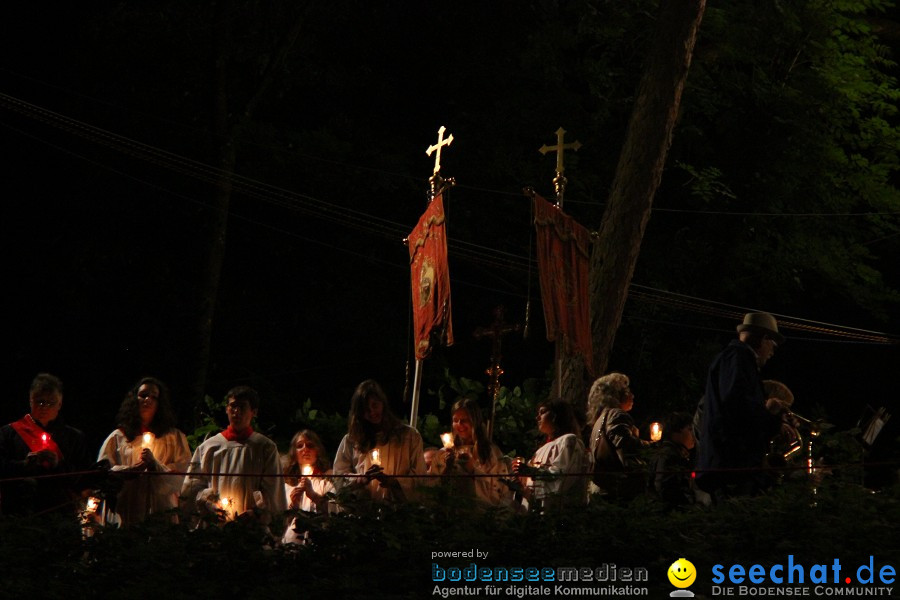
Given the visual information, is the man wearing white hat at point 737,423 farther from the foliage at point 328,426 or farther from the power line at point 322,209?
the power line at point 322,209

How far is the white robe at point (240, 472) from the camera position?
9.74m

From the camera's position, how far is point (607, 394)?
10203 mm

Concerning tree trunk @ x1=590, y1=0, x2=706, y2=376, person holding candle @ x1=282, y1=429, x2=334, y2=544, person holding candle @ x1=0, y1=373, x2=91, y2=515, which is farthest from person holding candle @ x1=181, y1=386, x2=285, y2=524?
tree trunk @ x1=590, y1=0, x2=706, y2=376

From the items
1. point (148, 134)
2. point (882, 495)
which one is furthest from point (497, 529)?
point (148, 134)

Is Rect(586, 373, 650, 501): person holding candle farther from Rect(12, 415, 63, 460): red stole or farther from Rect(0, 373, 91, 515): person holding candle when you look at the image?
Rect(12, 415, 63, 460): red stole

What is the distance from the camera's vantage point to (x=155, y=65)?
2231cm

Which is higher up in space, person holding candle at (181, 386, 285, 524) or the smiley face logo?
person holding candle at (181, 386, 285, 524)

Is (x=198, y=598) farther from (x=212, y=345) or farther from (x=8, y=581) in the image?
(x=212, y=345)

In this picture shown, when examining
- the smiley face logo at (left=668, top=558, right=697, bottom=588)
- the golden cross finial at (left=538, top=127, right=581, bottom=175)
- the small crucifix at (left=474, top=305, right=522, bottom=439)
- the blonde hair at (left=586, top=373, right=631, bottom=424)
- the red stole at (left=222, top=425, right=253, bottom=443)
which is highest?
the golden cross finial at (left=538, top=127, right=581, bottom=175)

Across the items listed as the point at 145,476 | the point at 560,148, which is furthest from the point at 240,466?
the point at 560,148

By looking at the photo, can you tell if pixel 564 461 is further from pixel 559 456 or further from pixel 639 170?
pixel 639 170

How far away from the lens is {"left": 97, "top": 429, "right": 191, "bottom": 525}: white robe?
10016 mm

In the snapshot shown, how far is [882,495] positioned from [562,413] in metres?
2.36

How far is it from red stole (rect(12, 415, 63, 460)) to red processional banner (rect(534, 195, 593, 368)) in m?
4.41
